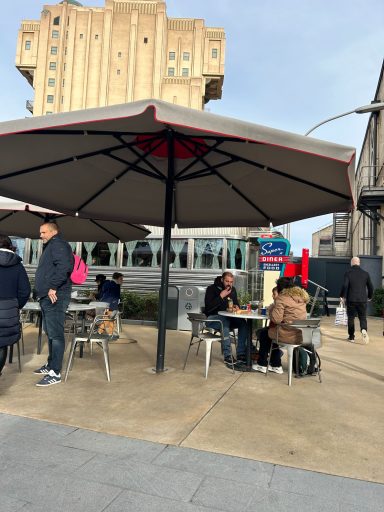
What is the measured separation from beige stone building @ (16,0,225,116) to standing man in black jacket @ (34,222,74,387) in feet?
167

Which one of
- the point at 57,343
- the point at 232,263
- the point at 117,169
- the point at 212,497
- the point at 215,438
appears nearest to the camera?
the point at 212,497

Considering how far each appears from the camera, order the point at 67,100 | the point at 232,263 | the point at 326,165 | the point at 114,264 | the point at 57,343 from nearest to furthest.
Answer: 1. the point at 326,165
2. the point at 57,343
3. the point at 232,263
4. the point at 114,264
5. the point at 67,100

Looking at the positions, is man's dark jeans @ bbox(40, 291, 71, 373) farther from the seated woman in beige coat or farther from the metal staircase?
the metal staircase

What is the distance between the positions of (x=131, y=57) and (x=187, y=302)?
51513 mm

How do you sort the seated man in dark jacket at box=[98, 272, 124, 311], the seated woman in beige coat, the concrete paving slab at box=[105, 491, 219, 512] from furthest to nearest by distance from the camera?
the seated man in dark jacket at box=[98, 272, 124, 311], the seated woman in beige coat, the concrete paving slab at box=[105, 491, 219, 512]

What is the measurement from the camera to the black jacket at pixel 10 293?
377cm

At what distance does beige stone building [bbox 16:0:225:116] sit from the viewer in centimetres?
5303

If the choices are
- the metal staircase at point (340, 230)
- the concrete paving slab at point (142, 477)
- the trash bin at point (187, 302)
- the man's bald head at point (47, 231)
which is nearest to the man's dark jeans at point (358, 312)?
the trash bin at point (187, 302)

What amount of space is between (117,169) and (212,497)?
4219 millimetres

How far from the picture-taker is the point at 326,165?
166 inches

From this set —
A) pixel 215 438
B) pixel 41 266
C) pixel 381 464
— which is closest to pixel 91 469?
pixel 215 438

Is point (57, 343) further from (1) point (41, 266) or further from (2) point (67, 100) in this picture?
(2) point (67, 100)

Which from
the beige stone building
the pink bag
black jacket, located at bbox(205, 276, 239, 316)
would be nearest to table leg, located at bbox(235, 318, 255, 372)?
black jacket, located at bbox(205, 276, 239, 316)

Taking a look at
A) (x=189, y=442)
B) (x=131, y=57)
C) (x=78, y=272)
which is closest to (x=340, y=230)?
(x=78, y=272)
